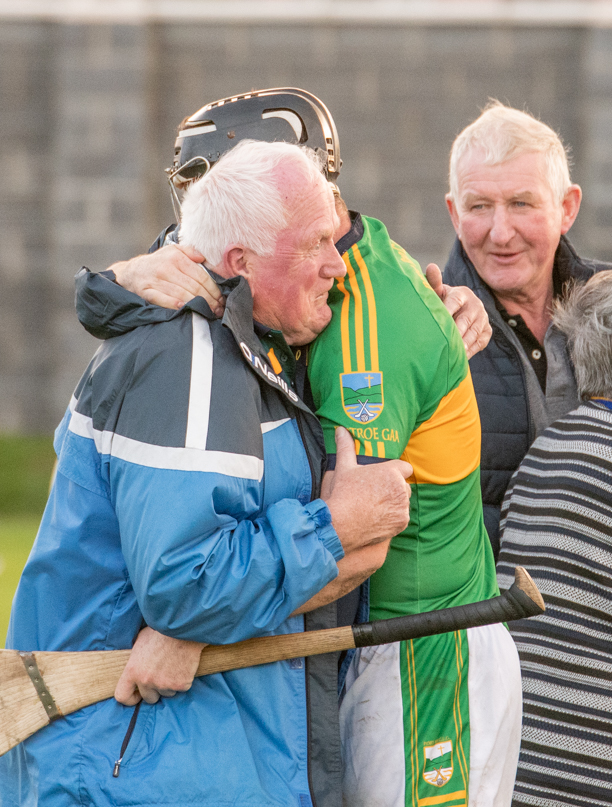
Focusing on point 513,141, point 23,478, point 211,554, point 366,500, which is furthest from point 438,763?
point 23,478

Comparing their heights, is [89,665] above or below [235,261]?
below

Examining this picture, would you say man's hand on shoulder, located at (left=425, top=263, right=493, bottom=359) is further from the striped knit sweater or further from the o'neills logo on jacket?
the o'neills logo on jacket

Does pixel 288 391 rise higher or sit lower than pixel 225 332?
lower

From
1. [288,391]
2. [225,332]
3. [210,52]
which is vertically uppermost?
[210,52]

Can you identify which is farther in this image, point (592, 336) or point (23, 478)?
point (23, 478)

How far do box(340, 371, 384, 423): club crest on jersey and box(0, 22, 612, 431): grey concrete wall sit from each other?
6.23m

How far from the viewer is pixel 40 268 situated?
326 inches

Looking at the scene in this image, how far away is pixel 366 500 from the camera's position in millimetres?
1819

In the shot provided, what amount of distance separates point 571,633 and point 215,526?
3.15ft

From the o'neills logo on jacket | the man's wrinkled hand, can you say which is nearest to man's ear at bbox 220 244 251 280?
the o'neills logo on jacket

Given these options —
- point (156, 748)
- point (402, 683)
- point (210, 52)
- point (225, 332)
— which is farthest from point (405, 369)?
point (210, 52)

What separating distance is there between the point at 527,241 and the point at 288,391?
135cm

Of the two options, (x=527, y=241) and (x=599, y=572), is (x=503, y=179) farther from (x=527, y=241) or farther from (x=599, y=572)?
(x=599, y=572)

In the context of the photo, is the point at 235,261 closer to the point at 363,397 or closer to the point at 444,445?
the point at 363,397
